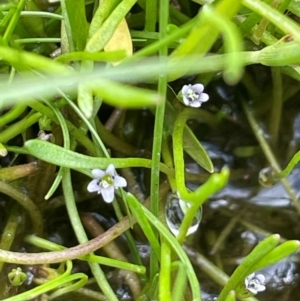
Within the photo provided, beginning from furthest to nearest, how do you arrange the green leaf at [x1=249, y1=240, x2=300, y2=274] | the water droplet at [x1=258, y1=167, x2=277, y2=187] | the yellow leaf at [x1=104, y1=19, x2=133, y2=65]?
the water droplet at [x1=258, y1=167, x2=277, y2=187] → the yellow leaf at [x1=104, y1=19, x2=133, y2=65] → the green leaf at [x1=249, y1=240, x2=300, y2=274]

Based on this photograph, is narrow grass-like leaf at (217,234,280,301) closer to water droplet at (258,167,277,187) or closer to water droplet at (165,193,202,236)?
water droplet at (165,193,202,236)

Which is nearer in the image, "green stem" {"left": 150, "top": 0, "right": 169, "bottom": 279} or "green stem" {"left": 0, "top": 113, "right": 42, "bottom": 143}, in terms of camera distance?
"green stem" {"left": 150, "top": 0, "right": 169, "bottom": 279}

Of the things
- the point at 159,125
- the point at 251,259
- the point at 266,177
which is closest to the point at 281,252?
the point at 251,259

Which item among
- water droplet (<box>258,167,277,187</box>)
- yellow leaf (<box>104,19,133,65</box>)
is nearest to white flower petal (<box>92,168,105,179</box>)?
yellow leaf (<box>104,19,133,65</box>)

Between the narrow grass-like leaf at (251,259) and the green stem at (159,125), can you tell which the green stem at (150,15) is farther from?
the narrow grass-like leaf at (251,259)

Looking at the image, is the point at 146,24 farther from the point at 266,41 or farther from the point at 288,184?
the point at 288,184

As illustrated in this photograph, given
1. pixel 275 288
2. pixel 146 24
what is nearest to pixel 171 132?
pixel 146 24

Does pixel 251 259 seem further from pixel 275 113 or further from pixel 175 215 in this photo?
pixel 275 113
